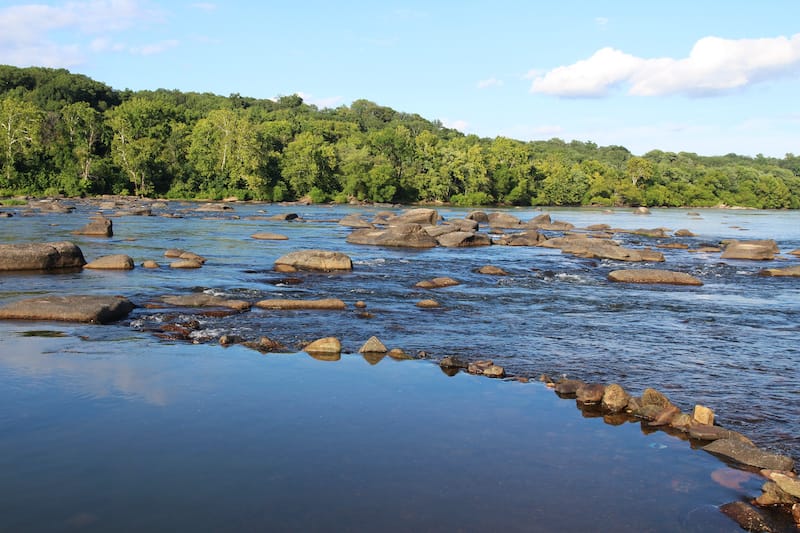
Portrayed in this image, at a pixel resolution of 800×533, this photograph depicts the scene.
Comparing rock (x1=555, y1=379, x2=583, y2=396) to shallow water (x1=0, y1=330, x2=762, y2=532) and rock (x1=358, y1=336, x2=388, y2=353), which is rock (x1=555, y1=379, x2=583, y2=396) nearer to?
shallow water (x1=0, y1=330, x2=762, y2=532)

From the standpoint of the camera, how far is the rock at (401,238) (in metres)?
34.0

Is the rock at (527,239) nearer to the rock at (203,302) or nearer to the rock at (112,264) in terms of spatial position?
the rock at (112,264)

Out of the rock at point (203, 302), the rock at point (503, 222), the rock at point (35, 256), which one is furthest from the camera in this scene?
the rock at point (503, 222)

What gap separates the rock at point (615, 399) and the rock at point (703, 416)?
95cm

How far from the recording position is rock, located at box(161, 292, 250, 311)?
16.4m

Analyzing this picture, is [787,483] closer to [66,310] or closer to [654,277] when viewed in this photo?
[66,310]

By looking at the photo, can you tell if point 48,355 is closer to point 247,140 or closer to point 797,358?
point 797,358

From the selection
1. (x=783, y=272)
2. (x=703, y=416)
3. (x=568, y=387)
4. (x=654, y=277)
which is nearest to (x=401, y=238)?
(x=654, y=277)

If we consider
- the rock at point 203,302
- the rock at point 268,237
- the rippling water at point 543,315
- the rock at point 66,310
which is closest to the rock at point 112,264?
the rippling water at point 543,315

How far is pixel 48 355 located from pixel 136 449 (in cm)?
486

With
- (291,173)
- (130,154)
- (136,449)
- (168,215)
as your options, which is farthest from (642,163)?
(136,449)

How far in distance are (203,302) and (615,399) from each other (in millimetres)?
10422

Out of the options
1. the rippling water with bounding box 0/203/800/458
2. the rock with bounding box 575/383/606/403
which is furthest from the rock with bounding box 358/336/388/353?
the rock with bounding box 575/383/606/403

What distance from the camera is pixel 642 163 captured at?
12850 cm
